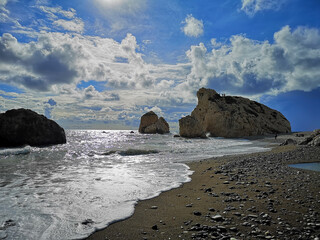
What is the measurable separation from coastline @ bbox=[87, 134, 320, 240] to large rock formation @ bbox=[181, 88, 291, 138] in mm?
44902

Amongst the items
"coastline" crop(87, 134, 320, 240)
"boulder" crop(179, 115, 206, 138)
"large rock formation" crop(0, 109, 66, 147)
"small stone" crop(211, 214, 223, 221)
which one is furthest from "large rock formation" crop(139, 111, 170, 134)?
"small stone" crop(211, 214, 223, 221)

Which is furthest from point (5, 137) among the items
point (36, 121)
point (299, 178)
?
point (299, 178)

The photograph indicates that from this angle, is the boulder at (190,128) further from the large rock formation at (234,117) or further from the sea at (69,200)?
the sea at (69,200)

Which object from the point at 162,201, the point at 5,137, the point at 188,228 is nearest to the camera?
the point at 188,228

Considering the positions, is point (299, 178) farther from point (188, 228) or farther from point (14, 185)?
point (14, 185)

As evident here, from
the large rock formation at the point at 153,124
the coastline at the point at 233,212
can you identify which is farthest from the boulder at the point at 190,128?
the coastline at the point at 233,212

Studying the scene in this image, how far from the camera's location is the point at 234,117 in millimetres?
53688

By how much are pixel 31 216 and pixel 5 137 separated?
Answer: 20.2m

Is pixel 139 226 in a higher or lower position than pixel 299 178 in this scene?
lower

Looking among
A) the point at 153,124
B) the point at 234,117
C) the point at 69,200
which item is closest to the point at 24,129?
the point at 69,200

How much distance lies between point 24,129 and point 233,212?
23.5 metres

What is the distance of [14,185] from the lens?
7.32 metres

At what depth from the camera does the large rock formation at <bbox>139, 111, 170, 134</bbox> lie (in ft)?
254

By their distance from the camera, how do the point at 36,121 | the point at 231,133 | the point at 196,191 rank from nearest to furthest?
1. the point at 196,191
2. the point at 36,121
3. the point at 231,133
